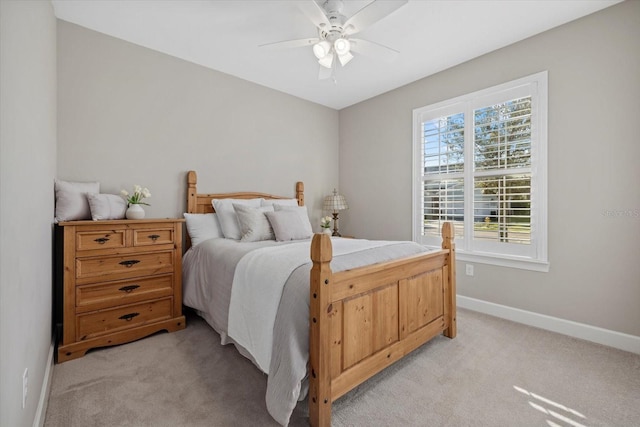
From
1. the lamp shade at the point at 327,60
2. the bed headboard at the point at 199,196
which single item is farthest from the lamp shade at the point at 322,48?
the bed headboard at the point at 199,196

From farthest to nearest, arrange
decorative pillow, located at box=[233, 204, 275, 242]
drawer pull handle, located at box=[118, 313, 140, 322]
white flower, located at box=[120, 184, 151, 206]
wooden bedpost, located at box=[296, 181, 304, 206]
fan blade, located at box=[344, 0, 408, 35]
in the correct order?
1. wooden bedpost, located at box=[296, 181, 304, 206]
2. decorative pillow, located at box=[233, 204, 275, 242]
3. white flower, located at box=[120, 184, 151, 206]
4. drawer pull handle, located at box=[118, 313, 140, 322]
5. fan blade, located at box=[344, 0, 408, 35]

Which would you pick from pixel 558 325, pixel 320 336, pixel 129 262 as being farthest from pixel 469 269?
pixel 129 262

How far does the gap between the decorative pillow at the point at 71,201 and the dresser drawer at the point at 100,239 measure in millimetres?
306

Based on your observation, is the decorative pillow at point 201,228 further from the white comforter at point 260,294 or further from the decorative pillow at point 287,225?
the white comforter at point 260,294

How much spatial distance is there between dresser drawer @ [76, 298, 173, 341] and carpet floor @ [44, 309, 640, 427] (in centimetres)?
16

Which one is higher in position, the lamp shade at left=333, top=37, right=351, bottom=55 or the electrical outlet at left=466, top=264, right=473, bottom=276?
the lamp shade at left=333, top=37, right=351, bottom=55

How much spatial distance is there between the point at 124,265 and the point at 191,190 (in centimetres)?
107

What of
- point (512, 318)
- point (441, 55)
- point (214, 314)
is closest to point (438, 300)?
point (512, 318)

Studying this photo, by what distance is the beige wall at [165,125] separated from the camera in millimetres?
2543

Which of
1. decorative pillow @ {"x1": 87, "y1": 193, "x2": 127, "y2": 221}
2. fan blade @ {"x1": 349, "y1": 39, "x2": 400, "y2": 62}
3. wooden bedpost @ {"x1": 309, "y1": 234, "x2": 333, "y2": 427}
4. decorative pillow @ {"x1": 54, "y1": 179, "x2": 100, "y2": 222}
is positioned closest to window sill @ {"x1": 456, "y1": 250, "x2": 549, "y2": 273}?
fan blade @ {"x1": 349, "y1": 39, "x2": 400, "y2": 62}

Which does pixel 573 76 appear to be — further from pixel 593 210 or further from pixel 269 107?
pixel 269 107

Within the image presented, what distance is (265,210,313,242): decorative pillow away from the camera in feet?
9.15

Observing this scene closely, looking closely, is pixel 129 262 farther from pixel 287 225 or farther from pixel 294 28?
pixel 294 28

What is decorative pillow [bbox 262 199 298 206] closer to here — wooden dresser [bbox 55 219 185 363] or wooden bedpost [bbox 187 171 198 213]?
wooden bedpost [bbox 187 171 198 213]
